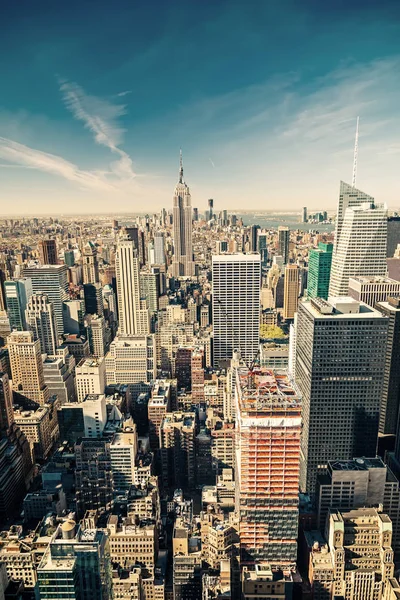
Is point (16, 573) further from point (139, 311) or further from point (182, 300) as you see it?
point (182, 300)

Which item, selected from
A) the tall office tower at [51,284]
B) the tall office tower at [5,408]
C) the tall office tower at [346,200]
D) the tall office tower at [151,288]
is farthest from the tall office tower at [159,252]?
the tall office tower at [5,408]

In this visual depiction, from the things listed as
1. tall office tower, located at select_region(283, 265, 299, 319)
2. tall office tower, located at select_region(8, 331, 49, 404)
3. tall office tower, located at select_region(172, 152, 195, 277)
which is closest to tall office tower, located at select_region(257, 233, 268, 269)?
tall office tower, located at select_region(172, 152, 195, 277)

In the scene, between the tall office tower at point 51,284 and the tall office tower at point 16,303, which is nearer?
the tall office tower at point 16,303

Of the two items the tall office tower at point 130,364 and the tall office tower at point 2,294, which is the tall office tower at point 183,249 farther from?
the tall office tower at point 130,364

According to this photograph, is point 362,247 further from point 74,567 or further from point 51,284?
point 74,567

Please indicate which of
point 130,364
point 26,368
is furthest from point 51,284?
point 130,364

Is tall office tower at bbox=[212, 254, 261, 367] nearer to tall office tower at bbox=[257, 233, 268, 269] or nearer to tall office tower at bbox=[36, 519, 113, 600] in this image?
tall office tower at bbox=[257, 233, 268, 269]
